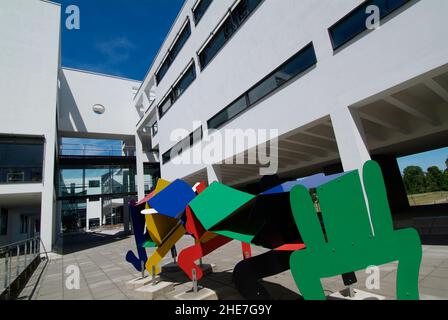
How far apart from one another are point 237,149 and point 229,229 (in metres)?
8.99

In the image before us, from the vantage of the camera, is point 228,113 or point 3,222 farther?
point 3,222

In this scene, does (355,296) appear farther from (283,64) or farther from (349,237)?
(283,64)

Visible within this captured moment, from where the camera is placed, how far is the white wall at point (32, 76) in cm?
1533

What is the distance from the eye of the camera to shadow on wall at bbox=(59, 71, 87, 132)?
24.2 metres

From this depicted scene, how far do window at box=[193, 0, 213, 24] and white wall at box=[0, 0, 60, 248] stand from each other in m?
10.0

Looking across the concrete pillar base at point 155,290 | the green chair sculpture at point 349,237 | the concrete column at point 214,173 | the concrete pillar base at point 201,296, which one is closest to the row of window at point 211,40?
the concrete column at point 214,173

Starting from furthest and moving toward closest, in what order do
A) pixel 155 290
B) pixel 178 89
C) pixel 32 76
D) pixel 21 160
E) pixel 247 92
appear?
pixel 178 89
pixel 32 76
pixel 21 160
pixel 247 92
pixel 155 290

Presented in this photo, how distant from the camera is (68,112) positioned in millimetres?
24484

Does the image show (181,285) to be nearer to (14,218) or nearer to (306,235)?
(306,235)

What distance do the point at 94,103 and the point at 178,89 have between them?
11674 mm

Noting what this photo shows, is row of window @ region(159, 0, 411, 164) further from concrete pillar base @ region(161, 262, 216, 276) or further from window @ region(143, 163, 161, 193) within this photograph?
window @ region(143, 163, 161, 193)

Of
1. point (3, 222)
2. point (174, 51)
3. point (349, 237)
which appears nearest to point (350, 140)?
point (349, 237)

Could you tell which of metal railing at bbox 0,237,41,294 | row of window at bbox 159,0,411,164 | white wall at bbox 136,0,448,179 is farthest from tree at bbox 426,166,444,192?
metal railing at bbox 0,237,41,294

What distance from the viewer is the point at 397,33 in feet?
22.7
